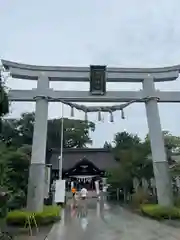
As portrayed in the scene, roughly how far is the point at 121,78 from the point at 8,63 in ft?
19.1

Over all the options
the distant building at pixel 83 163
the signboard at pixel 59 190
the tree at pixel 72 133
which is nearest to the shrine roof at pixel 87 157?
the distant building at pixel 83 163

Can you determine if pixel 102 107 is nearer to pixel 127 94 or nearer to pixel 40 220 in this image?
pixel 127 94

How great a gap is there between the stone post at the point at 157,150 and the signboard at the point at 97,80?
7.40 feet

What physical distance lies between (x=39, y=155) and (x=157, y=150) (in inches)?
227

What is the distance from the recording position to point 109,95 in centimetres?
1503

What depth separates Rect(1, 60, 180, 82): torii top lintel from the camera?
1489cm

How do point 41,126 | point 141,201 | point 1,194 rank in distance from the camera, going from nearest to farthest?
point 1,194
point 41,126
point 141,201

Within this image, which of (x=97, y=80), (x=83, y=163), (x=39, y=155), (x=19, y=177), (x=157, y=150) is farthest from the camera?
(x=83, y=163)

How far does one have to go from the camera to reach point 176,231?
34.2 ft

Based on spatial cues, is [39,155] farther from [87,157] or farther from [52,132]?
[52,132]

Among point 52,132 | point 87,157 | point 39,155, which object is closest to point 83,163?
point 87,157

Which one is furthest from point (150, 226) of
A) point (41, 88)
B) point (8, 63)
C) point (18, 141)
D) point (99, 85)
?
point (18, 141)

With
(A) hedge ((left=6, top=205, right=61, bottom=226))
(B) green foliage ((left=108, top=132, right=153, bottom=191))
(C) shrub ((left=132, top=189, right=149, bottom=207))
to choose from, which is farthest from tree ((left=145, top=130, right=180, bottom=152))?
(A) hedge ((left=6, top=205, right=61, bottom=226))

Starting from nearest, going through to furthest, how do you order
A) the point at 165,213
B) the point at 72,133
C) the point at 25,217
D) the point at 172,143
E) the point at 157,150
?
the point at 25,217 → the point at 165,213 → the point at 157,150 → the point at 172,143 → the point at 72,133
